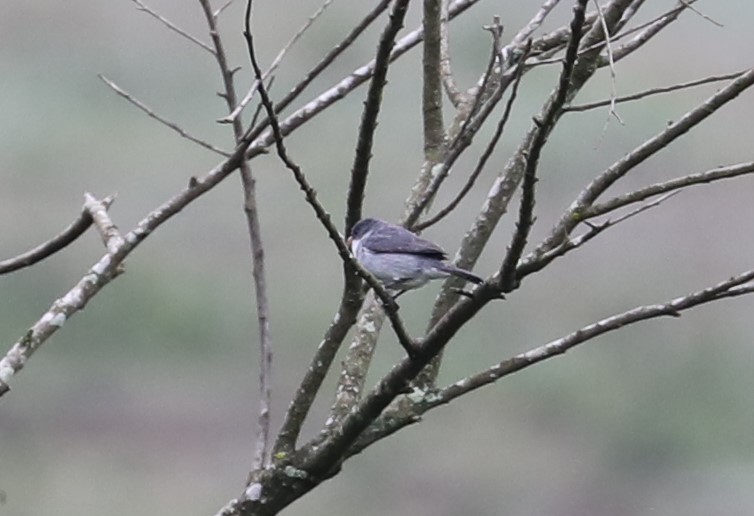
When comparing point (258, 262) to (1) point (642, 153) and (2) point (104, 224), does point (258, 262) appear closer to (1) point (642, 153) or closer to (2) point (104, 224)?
(2) point (104, 224)

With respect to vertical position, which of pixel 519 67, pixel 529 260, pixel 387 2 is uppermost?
pixel 387 2

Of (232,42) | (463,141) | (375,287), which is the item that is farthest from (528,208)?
(232,42)

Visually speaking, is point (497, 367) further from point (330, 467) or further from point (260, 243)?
point (260, 243)

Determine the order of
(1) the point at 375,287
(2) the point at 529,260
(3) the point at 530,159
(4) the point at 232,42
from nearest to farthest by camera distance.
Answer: (3) the point at 530,159, (2) the point at 529,260, (1) the point at 375,287, (4) the point at 232,42

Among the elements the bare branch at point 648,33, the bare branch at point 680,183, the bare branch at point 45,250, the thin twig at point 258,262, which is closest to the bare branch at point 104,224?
the bare branch at point 45,250

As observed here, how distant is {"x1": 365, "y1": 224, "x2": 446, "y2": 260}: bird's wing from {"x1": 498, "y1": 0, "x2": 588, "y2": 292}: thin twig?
111 centimetres

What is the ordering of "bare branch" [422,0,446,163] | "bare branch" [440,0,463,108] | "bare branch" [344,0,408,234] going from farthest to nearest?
"bare branch" [440,0,463,108] → "bare branch" [422,0,446,163] → "bare branch" [344,0,408,234]

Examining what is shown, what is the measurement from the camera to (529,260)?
1.64 metres

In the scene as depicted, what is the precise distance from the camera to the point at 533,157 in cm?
151

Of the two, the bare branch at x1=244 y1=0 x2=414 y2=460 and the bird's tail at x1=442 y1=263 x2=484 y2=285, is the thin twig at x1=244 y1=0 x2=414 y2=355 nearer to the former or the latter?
the bare branch at x1=244 y1=0 x2=414 y2=460

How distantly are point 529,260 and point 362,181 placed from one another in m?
0.42

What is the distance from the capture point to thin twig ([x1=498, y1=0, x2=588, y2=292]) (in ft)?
4.70

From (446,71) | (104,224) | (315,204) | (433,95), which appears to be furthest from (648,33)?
(104,224)

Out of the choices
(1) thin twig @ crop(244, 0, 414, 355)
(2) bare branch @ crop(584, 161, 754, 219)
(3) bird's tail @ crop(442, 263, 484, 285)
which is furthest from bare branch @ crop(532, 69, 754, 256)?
(3) bird's tail @ crop(442, 263, 484, 285)
